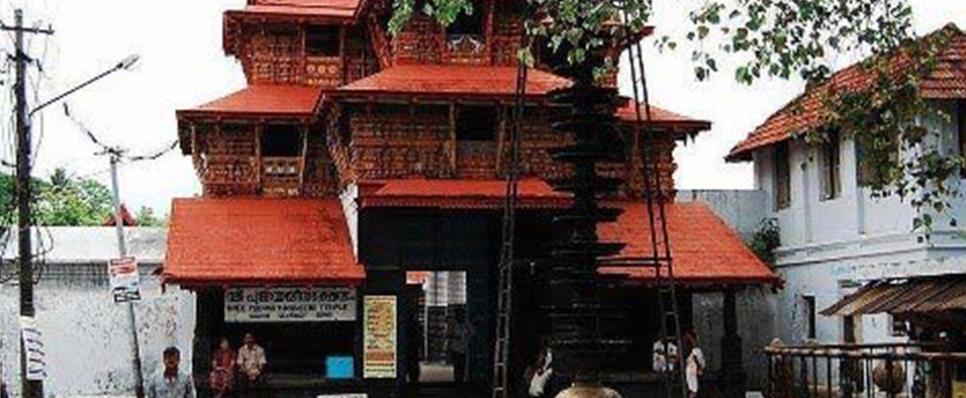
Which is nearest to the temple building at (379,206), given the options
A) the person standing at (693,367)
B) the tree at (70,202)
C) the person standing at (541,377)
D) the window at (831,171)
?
the person standing at (693,367)

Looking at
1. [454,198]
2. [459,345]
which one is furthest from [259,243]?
[459,345]

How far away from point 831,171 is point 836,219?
0.89 meters

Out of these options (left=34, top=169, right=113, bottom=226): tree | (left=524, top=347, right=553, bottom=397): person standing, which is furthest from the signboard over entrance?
(left=34, top=169, right=113, bottom=226): tree

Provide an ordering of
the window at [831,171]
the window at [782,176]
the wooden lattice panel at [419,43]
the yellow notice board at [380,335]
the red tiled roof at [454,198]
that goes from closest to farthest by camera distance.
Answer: the red tiled roof at [454,198], the yellow notice board at [380,335], the wooden lattice panel at [419,43], the window at [831,171], the window at [782,176]

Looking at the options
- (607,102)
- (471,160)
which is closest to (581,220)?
(607,102)

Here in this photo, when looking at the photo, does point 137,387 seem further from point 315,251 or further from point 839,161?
point 839,161

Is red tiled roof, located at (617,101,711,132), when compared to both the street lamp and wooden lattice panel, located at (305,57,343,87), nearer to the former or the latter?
wooden lattice panel, located at (305,57,343,87)

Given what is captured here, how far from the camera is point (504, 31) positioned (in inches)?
953

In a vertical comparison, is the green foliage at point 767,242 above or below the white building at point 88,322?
above

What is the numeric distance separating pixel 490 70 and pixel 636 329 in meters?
5.21

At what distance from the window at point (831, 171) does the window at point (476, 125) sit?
19.4 feet

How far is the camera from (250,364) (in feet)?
71.8

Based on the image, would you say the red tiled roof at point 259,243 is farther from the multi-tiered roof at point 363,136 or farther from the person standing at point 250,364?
the person standing at point 250,364

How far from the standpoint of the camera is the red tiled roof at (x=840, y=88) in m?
12.6
